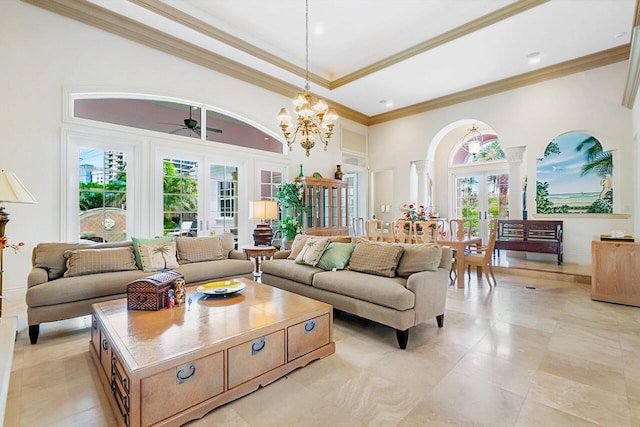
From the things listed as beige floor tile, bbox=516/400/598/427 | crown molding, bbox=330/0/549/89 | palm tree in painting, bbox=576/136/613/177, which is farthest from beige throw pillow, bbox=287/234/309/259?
palm tree in painting, bbox=576/136/613/177

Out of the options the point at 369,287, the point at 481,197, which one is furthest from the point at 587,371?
the point at 481,197

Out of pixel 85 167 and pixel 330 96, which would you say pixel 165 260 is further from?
pixel 330 96

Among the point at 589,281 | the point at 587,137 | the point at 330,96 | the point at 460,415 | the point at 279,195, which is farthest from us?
the point at 330,96

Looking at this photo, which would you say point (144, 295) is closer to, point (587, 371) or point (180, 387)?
point (180, 387)

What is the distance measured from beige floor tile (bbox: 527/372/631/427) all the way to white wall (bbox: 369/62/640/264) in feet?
13.6

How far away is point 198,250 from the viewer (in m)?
3.93

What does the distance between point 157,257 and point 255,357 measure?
6.95 feet

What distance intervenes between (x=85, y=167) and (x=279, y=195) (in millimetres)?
3104

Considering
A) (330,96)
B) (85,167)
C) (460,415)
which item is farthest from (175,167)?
(460,415)

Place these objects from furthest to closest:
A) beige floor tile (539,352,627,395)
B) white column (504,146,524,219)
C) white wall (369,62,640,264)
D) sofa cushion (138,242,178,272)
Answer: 1. white column (504,146,524,219)
2. white wall (369,62,640,264)
3. sofa cushion (138,242,178,272)
4. beige floor tile (539,352,627,395)

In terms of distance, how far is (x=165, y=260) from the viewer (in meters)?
3.51

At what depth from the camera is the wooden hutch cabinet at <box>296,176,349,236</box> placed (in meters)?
6.18

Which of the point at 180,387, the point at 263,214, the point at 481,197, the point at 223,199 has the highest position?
the point at 481,197

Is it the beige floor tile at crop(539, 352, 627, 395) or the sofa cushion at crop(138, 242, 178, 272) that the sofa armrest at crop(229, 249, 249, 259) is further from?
the beige floor tile at crop(539, 352, 627, 395)
